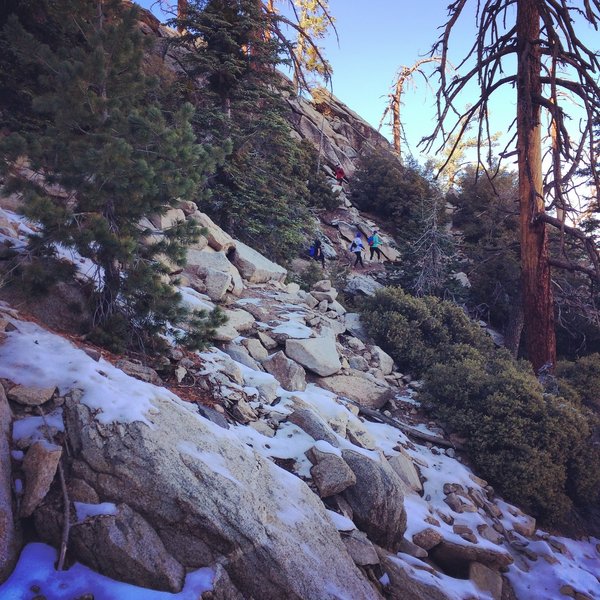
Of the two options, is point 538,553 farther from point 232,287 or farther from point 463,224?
point 463,224

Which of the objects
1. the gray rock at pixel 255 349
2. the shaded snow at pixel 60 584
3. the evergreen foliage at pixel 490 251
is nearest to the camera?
the shaded snow at pixel 60 584

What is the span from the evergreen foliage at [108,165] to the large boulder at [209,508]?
1.65 metres

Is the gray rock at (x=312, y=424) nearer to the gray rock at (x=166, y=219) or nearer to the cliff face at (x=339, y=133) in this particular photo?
the gray rock at (x=166, y=219)

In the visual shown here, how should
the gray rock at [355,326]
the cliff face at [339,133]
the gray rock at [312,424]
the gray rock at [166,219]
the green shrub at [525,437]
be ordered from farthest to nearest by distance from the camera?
1. the cliff face at [339,133]
2. the gray rock at [355,326]
3. the gray rock at [166,219]
4. the green shrub at [525,437]
5. the gray rock at [312,424]

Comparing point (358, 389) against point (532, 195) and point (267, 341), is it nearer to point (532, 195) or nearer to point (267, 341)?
point (267, 341)

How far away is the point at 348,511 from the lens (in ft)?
12.2

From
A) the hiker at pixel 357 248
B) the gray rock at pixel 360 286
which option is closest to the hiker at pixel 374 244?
the hiker at pixel 357 248

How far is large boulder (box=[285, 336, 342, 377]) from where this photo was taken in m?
6.53

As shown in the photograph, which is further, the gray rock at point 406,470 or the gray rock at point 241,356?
the gray rock at point 241,356

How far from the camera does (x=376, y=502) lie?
3805 millimetres

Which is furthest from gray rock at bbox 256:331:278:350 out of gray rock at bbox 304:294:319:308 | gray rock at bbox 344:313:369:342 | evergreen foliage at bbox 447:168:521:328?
evergreen foliage at bbox 447:168:521:328

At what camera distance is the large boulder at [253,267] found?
9263 mm

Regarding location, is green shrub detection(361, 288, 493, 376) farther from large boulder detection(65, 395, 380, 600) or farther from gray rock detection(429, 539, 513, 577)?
large boulder detection(65, 395, 380, 600)

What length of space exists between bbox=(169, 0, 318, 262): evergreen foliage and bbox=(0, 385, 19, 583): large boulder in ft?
28.2
